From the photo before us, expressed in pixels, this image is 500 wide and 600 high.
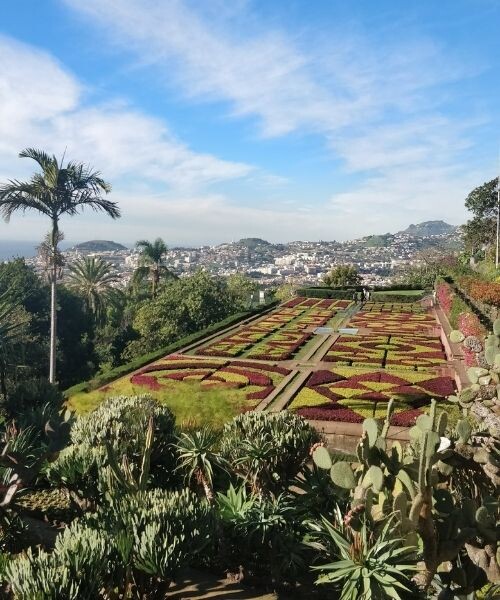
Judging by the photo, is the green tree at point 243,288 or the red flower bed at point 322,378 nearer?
the red flower bed at point 322,378

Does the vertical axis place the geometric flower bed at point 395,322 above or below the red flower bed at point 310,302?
below

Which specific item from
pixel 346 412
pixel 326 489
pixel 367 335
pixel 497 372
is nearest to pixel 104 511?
pixel 326 489

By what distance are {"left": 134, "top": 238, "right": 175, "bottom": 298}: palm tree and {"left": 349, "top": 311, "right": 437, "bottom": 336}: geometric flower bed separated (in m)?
17.9

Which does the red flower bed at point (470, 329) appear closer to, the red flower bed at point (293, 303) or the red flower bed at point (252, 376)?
the red flower bed at point (252, 376)

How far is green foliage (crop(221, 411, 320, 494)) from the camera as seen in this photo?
9.98m

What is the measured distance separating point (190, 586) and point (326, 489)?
2822mm

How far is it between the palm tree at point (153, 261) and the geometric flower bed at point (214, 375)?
2055 cm

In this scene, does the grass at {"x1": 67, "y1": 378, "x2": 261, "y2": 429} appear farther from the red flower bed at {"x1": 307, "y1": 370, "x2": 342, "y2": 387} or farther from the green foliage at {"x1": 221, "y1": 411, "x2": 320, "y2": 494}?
the green foliage at {"x1": 221, "y1": 411, "x2": 320, "y2": 494}

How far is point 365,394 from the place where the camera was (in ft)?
58.9

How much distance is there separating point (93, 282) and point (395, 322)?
76.3 ft

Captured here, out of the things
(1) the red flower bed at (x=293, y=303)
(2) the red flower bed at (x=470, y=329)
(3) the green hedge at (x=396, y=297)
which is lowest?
(1) the red flower bed at (x=293, y=303)

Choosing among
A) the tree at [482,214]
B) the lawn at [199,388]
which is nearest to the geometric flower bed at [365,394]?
the lawn at [199,388]

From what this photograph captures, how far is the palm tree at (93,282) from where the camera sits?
39.6 metres

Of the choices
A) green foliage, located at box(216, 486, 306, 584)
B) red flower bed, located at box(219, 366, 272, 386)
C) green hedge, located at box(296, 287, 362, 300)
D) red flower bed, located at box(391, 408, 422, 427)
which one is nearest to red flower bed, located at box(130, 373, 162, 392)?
red flower bed, located at box(219, 366, 272, 386)
